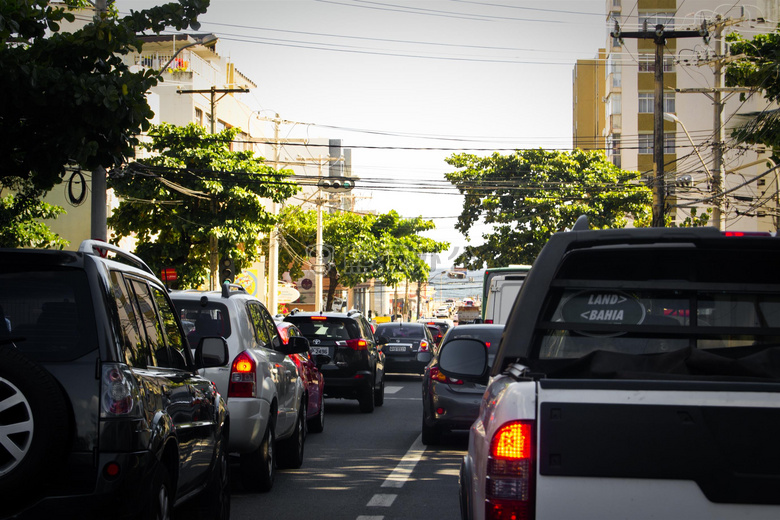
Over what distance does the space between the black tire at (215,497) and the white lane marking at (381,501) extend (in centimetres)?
182

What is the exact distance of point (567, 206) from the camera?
42.4 metres

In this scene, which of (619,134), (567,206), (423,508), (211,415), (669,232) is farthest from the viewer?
(619,134)

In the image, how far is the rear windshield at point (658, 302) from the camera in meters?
4.13

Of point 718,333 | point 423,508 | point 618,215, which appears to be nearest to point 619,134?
point 618,215

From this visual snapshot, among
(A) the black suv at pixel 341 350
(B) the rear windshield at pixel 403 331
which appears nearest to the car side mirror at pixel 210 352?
(A) the black suv at pixel 341 350

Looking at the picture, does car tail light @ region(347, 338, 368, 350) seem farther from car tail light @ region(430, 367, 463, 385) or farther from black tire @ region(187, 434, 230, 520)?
black tire @ region(187, 434, 230, 520)

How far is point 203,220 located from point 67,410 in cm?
2753

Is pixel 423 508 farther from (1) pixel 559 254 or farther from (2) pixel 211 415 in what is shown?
(1) pixel 559 254

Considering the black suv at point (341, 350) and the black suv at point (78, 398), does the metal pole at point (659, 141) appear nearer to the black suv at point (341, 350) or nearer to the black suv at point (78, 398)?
the black suv at point (341, 350)

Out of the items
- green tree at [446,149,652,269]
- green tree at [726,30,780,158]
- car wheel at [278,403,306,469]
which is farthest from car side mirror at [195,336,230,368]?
green tree at [446,149,652,269]

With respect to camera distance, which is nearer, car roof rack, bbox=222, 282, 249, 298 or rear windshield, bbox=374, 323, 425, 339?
car roof rack, bbox=222, 282, 249, 298

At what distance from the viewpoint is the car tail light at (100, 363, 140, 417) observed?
436 cm

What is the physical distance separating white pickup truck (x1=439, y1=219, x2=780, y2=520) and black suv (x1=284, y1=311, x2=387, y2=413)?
12210 millimetres

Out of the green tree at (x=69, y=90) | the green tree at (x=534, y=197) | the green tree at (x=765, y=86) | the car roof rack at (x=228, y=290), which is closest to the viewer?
the car roof rack at (x=228, y=290)
